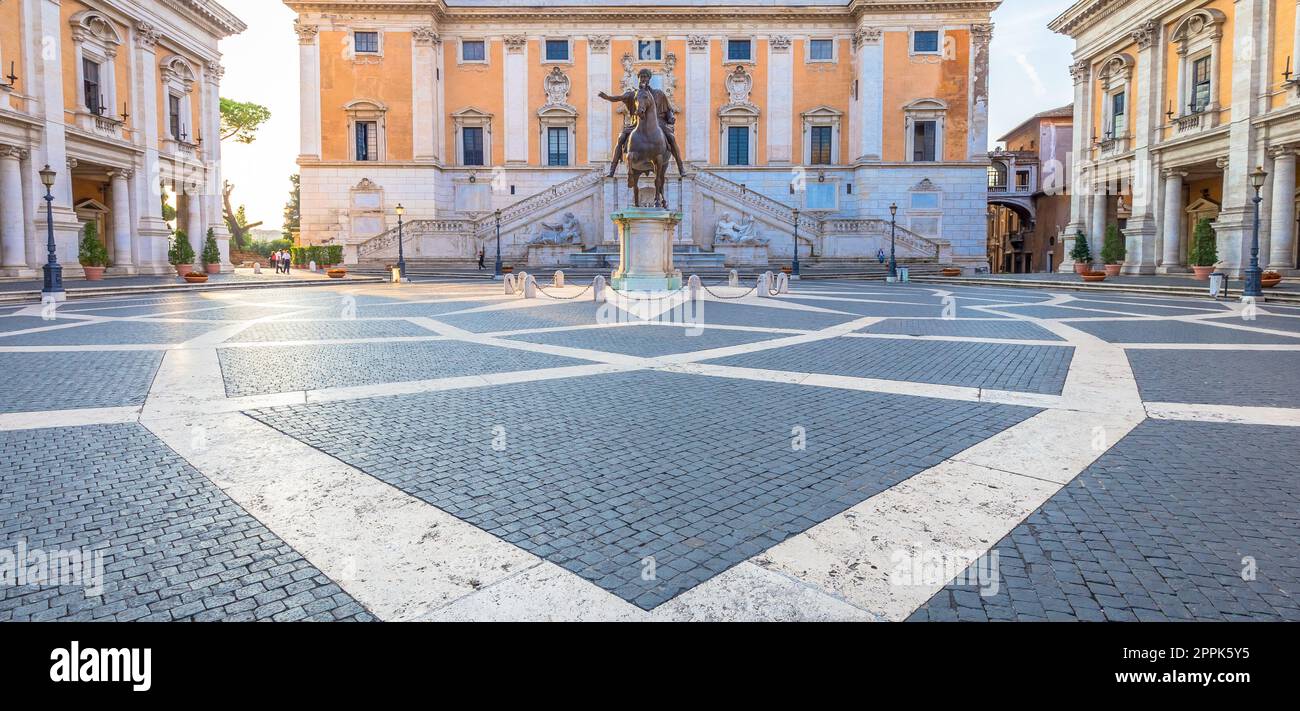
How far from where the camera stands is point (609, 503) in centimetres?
442

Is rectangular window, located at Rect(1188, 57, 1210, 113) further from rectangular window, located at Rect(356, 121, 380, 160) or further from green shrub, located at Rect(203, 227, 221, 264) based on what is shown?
green shrub, located at Rect(203, 227, 221, 264)

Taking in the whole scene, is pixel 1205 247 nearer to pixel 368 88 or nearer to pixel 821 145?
pixel 821 145

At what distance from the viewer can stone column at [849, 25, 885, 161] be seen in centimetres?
4841

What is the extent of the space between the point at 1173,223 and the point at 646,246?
95.1ft

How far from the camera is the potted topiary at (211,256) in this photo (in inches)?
1548

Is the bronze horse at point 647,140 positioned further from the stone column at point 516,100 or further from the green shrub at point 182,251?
the stone column at point 516,100

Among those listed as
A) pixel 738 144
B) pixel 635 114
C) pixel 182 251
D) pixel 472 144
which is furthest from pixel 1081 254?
pixel 182 251

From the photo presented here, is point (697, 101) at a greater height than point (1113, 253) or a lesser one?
greater

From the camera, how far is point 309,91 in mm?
48062

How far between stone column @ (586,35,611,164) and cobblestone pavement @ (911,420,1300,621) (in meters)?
46.9

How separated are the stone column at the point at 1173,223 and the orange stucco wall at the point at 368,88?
42.5 m

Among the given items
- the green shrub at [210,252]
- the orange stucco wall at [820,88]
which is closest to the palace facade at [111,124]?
the green shrub at [210,252]
